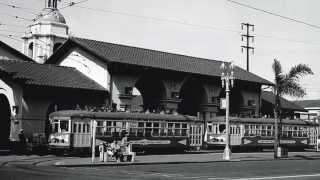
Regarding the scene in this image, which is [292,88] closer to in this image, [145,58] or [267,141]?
[267,141]

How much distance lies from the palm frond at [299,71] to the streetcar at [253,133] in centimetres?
719

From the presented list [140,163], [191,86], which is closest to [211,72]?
[191,86]

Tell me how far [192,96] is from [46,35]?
1880 centimetres

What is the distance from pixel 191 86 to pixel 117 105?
9.00m

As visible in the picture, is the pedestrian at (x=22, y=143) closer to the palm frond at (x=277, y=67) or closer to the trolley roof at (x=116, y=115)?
the trolley roof at (x=116, y=115)

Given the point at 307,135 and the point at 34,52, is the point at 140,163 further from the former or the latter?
the point at 34,52

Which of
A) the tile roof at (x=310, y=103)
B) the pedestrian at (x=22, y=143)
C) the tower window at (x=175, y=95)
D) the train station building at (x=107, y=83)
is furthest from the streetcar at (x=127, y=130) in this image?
the tile roof at (x=310, y=103)

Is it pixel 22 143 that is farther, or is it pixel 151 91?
pixel 151 91

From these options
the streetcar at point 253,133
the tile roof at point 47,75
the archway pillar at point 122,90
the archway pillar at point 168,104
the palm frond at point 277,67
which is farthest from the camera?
the archway pillar at point 168,104

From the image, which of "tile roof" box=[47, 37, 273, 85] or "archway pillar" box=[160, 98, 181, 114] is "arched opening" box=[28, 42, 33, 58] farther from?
"archway pillar" box=[160, 98, 181, 114]

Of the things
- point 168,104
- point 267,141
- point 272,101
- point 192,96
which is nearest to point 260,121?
point 267,141

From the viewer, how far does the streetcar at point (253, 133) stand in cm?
3675

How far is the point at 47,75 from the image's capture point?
107 ft

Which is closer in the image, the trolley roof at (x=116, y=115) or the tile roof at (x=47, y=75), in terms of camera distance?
the trolley roof at (x=116, y=115)
